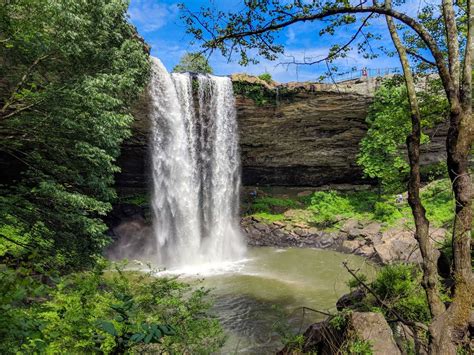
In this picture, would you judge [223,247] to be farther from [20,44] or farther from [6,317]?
[6,317]

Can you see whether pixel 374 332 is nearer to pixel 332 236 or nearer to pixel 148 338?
pixel 148 338

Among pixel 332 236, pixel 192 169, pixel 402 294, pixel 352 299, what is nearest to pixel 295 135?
pixel 332 236

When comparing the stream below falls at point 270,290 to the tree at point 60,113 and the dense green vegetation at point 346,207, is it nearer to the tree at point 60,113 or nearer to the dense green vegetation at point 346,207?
the tree at point 60,113

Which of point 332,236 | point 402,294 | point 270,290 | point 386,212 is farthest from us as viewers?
point 386,212

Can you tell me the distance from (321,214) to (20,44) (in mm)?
18921

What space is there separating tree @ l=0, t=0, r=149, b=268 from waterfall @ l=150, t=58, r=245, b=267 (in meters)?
7.79

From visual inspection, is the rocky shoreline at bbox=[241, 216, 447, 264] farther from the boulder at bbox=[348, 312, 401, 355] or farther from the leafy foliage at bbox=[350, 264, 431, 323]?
the boulder at bbox=[348, 312, 401, 355]

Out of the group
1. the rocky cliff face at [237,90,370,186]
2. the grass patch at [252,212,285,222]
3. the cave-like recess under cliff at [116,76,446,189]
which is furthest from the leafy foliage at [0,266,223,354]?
the rocky cliff face at [237,90,370,186]

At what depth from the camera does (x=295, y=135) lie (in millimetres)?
22438

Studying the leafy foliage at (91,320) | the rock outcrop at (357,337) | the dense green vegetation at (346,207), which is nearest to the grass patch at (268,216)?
the dense green vegetation at (346,207)

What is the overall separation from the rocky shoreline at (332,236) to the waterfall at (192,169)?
1.36 metres

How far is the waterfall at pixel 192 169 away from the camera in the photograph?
18.5 m

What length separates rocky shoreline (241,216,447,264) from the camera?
16.5 m

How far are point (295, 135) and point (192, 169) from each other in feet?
25.0
